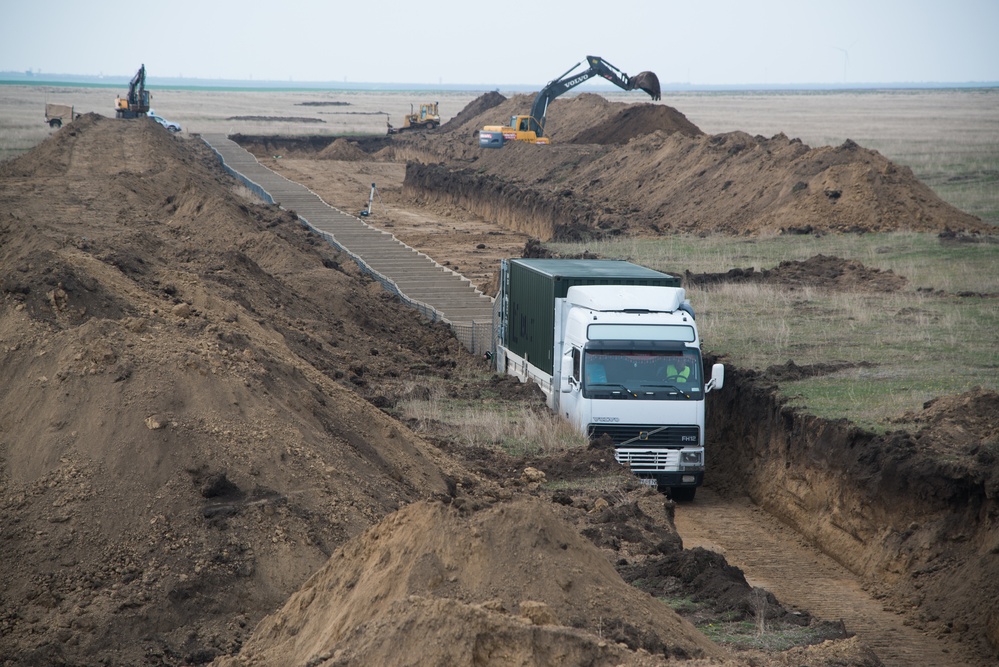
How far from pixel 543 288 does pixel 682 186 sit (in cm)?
2920

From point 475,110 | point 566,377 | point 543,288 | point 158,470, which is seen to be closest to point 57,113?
point 475,110

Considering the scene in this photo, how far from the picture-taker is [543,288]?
18844mm

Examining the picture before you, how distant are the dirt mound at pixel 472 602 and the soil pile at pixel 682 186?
97.4ft

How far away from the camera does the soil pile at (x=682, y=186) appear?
3806 centimetres

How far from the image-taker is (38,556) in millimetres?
10125

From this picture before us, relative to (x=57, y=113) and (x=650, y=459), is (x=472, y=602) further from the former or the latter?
(x=57, y=113)

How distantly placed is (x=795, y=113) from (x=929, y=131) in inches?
2509

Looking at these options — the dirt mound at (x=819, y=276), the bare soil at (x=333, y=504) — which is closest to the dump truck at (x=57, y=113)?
the bare soil at (x=333, y=504)

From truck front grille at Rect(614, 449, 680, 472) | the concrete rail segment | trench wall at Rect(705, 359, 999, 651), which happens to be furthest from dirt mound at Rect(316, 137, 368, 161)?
truck front grille at Rect(614, 449, 680, 472)

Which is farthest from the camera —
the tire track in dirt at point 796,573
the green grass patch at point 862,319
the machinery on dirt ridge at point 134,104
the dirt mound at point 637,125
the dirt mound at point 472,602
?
the machinery on dirt ridge at point 134,104

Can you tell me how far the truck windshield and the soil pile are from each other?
21.3 metres

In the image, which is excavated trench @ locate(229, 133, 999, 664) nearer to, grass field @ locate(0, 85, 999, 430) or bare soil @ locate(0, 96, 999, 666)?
bare soil @ locate(0, 96, 999, 666)

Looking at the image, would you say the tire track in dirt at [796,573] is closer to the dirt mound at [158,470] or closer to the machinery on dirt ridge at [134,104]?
the dirt mound at [158,470]

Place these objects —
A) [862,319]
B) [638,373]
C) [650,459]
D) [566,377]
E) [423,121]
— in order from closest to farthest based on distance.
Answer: [650,459] → [638,373] → [566,377] → [862,319] → [423,121]
